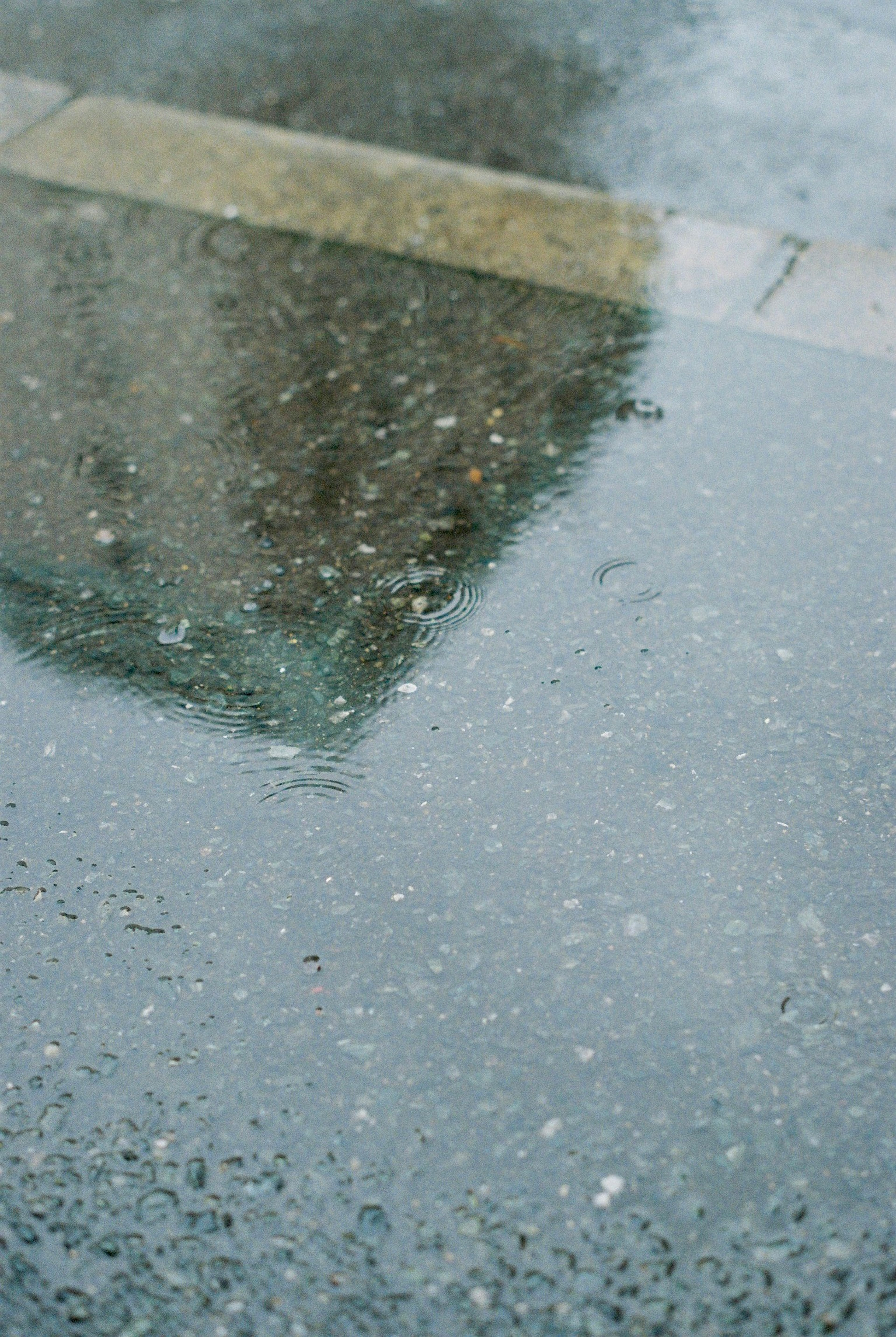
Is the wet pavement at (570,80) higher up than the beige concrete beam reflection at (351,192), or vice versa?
the wet pavement at (570,80)

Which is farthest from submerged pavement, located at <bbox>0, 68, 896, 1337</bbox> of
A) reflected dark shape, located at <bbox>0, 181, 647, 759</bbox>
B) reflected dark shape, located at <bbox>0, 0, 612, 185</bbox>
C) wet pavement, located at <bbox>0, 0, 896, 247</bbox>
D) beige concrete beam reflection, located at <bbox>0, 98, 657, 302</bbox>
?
A: reflected dark shape, located at <bbox>0, 0, 612, 185</bbox>

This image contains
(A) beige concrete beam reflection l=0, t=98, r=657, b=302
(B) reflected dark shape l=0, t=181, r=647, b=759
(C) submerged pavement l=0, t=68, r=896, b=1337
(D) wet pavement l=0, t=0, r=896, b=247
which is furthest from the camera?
(D) wet pavement l=0, t=0, r=896, b=247

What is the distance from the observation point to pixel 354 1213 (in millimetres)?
2002

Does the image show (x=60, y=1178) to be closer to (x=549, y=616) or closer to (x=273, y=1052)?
(x=273, y=1052)

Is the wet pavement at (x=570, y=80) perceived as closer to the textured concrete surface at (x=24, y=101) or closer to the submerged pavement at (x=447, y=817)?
the textured concrete surface at (x=24, y=101)

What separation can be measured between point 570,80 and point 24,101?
8.08ft

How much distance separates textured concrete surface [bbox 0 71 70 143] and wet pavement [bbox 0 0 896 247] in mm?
95

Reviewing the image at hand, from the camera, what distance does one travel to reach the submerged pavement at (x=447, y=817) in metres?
Result: 1.98

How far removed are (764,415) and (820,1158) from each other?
2263 millimetres

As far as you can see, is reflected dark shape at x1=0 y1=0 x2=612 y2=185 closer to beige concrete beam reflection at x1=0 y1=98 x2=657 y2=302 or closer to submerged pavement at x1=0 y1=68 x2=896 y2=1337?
beige concrete beam reflection at x1=0 y1=98 x2=657 y2=302

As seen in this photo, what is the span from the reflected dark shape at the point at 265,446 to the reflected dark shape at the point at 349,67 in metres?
0.99

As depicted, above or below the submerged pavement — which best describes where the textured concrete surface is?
above

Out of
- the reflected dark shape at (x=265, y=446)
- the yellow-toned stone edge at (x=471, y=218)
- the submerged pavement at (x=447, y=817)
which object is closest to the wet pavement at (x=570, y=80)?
the yellow-toned stone edge at (x=471, y=218)

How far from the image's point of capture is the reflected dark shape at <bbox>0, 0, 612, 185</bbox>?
16.5 feet
